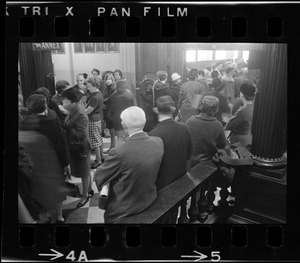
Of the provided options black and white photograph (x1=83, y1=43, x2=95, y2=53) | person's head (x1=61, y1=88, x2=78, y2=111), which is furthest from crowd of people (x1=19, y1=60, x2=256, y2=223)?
black and white photograph (x1=83, y1=43, x2=95, y2=53)

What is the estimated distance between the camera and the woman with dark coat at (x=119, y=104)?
1421 mm

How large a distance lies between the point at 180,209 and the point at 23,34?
1056 mm

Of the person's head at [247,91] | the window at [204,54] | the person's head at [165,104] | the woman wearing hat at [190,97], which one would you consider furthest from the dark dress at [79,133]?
the person's head at [247,91]

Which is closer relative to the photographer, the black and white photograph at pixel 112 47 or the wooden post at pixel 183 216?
the black and white photograph at pixel 112 47

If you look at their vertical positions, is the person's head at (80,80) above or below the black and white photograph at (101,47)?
below

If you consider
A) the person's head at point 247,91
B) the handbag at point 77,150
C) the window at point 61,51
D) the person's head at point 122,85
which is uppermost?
the window at point 61,51

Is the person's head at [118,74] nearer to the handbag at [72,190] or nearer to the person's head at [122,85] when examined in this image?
the person's head at [122,85]

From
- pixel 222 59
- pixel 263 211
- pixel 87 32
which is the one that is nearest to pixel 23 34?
pixel 87 32

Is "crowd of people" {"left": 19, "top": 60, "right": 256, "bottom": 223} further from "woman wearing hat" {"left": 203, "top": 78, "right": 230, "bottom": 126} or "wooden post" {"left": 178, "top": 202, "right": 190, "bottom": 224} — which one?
"wooden post" {"left": 178, "top": 202, "right": 190, "bottom": 224}

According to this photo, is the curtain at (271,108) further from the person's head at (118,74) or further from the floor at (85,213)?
the floor at (85,213)

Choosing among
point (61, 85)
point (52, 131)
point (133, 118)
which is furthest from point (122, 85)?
point (52, 131)

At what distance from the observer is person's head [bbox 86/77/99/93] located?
55.7 inches

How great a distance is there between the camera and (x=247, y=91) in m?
1.45

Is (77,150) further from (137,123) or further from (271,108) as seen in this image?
(271,108)
